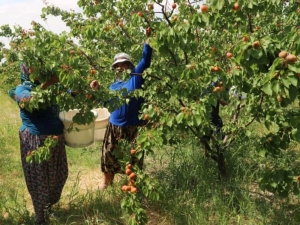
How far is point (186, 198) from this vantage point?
9.92 ft

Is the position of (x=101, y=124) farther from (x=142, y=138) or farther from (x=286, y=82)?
(x=286, y=82)

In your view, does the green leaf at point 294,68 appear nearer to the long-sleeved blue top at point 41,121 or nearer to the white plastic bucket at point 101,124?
the long-sleeved blue top at point 41,121

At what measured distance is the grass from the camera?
280 centimetres

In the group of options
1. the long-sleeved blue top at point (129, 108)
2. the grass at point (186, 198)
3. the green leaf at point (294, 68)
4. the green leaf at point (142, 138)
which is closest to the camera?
the green leaf at point (294, 68)

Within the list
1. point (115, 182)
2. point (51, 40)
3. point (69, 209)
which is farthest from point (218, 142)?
point (51, 40)

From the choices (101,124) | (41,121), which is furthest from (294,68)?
(101,124)

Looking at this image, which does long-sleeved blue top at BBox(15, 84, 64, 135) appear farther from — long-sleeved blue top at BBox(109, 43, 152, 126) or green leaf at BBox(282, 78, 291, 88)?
green leaf at BBox(282, 78, 291, 88)

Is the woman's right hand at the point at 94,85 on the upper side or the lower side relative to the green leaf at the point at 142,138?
upper

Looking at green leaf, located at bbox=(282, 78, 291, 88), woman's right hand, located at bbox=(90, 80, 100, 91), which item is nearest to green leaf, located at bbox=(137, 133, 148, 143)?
woman's right hand, located at bbox=(90, 80, 100, 91)

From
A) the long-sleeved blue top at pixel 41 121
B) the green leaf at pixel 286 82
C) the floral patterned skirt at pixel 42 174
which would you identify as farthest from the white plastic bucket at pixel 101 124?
the green leaf at pixel 286 82

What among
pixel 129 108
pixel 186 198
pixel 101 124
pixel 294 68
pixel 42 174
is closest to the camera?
pixel 294 68

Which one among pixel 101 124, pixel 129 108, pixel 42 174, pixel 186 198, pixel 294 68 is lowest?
pixel 186 198

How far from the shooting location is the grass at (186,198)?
9.18ft

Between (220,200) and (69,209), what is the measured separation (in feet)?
4.58
